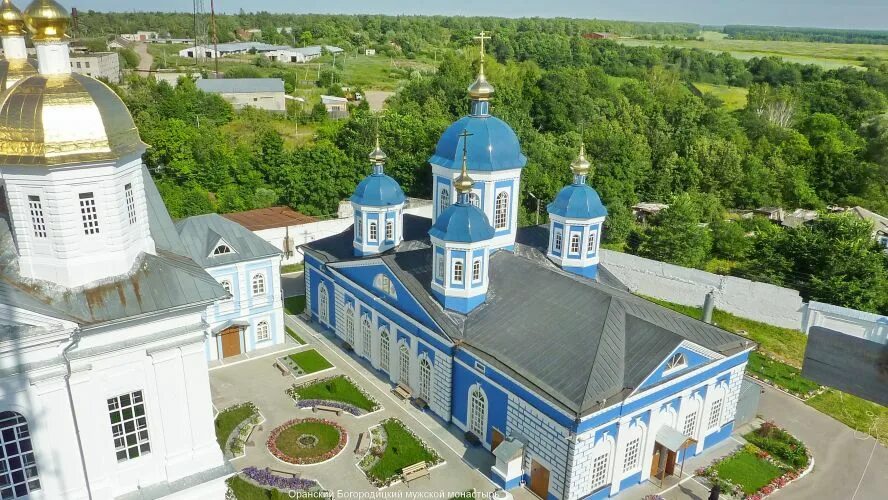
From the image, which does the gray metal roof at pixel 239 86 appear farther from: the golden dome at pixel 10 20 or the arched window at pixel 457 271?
the golden dome at pixel 10 20

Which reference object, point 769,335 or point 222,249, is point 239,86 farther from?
point 769,335

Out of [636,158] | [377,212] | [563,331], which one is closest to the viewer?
[563,331]

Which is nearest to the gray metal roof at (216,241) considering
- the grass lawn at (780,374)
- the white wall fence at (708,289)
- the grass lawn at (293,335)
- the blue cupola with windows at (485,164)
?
the grass lawn at (293,335)

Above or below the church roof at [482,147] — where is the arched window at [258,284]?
below

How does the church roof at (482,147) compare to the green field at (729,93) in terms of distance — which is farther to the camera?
the green field at (729,93)

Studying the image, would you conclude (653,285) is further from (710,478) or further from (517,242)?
(710,478)

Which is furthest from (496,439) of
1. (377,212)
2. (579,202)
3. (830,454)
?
(830,454)

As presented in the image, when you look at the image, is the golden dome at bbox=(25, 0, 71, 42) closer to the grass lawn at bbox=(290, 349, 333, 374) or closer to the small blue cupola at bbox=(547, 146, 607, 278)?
the grass lawn at bbox=(290, 349, 333, 374)
